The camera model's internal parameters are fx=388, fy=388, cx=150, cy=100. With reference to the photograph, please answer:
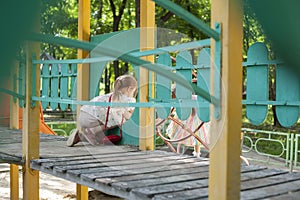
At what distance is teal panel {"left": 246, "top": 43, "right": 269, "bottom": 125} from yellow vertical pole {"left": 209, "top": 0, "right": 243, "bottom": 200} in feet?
3.24

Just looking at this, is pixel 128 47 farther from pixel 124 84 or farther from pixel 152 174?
pixel 152 174

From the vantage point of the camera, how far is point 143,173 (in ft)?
7.57

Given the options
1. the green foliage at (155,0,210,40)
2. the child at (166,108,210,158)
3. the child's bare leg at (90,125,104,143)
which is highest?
the green foliage at (155,0,210,40)

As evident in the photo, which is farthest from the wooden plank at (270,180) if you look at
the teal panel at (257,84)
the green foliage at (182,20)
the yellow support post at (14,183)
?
the green foliage at (182,20)

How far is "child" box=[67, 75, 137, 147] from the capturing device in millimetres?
3600

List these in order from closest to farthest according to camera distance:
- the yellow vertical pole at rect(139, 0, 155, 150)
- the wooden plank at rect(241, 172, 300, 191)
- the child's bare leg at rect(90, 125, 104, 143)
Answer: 1. the wooden plank at rect(241, 172, 300, 191)
2. the yellow vertical pole at rect(139, 0, 155, 150)
3. the child's bare leg at rect(90, 125, 104, 143)

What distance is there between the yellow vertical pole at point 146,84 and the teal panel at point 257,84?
1098 millimetres

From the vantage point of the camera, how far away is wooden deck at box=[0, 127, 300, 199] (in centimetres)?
186

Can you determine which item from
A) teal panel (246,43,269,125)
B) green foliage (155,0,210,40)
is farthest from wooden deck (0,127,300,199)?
green foliage (155,0,210,40)

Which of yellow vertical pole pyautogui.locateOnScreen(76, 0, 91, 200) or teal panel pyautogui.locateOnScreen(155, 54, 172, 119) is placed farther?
yellow vertical pole pyautogui.locateOnScreen(76, 0, 91, 200)

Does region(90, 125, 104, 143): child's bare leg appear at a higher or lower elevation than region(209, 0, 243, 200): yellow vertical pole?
lower

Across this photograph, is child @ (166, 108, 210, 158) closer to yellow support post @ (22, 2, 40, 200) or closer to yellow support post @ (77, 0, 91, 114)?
yellow support post @ (77, 0, 91, 114)

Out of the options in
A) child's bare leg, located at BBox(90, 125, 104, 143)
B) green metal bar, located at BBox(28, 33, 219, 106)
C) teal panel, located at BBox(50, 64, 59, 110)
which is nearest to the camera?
green metal bar, located at BBox(28, 33, 219, 106)

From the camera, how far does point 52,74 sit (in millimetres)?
4371
